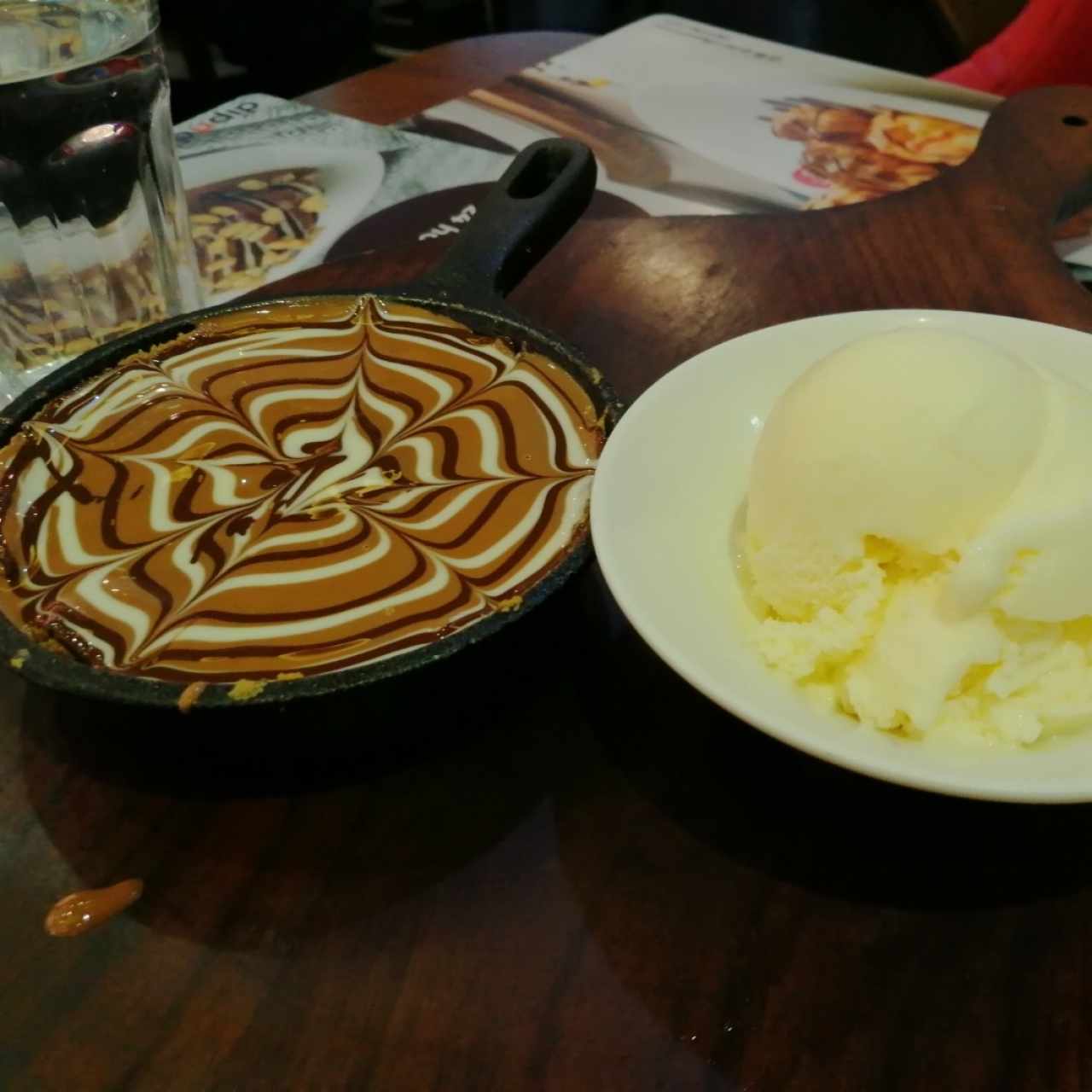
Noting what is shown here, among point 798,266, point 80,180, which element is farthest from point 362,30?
point 798,266

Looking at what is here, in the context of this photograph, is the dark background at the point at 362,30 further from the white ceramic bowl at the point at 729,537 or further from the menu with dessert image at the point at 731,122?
the white ceramic bowl at the point at 729,537

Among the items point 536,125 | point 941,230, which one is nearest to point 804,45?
point 536,125

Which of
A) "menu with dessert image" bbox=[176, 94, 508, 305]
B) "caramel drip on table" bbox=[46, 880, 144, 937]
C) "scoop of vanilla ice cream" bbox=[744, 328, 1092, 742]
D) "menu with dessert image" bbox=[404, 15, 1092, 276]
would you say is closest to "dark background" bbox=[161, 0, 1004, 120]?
"menu with dessert image" bbox=[404, 15, 1092, 276]

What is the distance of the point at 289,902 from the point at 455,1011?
12 centimetres

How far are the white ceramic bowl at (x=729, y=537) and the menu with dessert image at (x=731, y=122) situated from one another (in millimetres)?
665

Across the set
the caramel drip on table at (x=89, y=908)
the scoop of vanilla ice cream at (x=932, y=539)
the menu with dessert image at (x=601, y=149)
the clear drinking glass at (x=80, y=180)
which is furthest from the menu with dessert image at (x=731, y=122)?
the caramel drip on table at (x=89, y=908)

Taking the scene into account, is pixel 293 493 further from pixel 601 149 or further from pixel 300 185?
pixel 601 149

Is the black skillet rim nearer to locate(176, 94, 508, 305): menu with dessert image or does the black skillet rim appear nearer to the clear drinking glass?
the clear drinking glass

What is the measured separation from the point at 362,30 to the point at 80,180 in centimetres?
238

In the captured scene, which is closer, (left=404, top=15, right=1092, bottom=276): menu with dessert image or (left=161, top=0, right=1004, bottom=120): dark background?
(left=404, top=15, right=1092, bottom=276): menu with dessert image

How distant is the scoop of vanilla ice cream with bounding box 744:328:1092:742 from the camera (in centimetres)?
59

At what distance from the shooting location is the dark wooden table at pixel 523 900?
521mm

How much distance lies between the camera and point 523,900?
59cm

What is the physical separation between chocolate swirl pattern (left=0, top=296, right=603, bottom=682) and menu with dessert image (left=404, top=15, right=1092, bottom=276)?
2.32 ft
